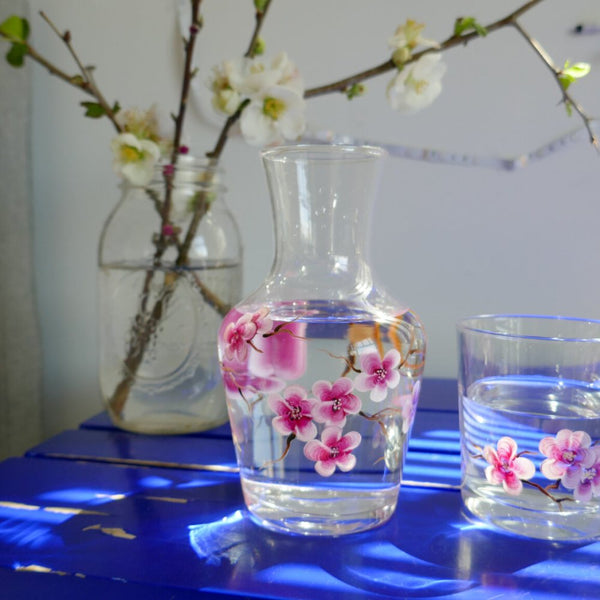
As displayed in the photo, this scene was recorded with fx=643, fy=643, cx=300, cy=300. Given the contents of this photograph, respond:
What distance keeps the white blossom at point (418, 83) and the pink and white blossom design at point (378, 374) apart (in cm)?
27

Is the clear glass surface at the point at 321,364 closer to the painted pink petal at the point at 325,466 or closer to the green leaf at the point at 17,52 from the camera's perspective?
the painted pink petal at the point at 325,466

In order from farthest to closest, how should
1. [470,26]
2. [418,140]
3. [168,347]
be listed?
[418,140], [168,347], [470,26]

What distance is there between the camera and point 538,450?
43 centimetres

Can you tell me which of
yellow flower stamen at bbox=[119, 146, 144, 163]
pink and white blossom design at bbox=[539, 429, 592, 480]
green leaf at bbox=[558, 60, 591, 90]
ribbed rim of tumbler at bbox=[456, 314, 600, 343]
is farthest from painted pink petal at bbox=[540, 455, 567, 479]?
yellow flower stamen at bbox=[119, 146, 144, 163]

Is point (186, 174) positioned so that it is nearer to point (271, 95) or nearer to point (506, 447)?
point (271, 95)

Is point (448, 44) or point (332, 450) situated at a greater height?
point (448, 44)

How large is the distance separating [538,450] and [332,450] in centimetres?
14

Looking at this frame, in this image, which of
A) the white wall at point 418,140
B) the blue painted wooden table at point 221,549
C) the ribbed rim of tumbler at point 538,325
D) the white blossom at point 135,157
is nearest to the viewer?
the blue painted wooden table at point 221,549

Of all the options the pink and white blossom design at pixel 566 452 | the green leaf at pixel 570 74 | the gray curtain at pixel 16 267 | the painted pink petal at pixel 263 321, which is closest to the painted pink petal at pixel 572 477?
the pink and white blossom design at pixel 566 452

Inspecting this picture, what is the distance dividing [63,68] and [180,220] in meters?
0.47

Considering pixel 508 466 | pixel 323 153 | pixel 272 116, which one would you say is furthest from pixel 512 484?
pixel 272 116

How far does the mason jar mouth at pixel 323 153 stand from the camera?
45 centimetres

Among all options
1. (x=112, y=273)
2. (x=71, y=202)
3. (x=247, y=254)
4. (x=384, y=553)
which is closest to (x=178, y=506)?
(x=384, y=553)

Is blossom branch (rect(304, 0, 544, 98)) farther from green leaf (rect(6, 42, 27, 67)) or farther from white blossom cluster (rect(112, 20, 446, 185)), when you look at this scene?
green leaf (rect(6, 42, 27, 67))
